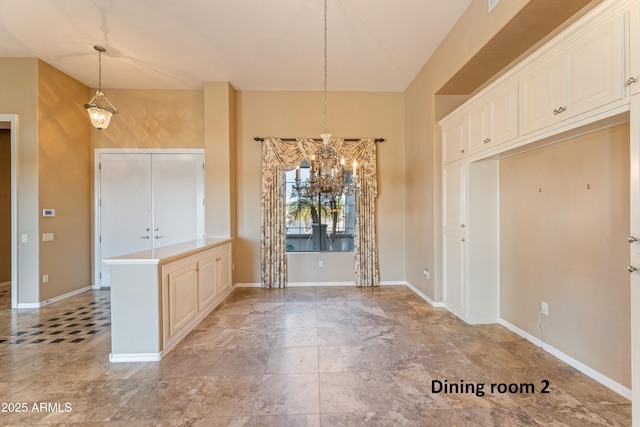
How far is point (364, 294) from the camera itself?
4707mm

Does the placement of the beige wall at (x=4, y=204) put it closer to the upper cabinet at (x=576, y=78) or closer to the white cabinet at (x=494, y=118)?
the white cabinet at (x=494, y=118)

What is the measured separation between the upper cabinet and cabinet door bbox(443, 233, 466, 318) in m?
1.63

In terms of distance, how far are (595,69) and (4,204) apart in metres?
8.83

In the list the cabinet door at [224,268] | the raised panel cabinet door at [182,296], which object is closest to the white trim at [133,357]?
the raised panel cabinet door at [182,296]

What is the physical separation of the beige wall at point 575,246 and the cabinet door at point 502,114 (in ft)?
1.45

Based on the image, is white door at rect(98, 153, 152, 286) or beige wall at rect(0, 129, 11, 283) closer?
white door at rect(98, 153, 152, 286)

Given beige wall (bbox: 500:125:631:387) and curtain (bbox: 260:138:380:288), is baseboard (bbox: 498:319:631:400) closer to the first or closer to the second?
beige wall (bbox: 500:125:631:387)

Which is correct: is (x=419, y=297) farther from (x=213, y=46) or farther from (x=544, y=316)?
(x=213, y=46)

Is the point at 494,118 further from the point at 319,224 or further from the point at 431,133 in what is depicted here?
the point at 319,224

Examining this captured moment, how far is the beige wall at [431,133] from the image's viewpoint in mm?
2871

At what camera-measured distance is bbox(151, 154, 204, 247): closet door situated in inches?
204

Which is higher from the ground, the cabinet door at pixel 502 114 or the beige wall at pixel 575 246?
the cabinet door at pixel 502 114

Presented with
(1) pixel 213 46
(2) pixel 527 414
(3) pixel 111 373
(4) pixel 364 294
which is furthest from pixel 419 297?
(1) pixel 213 46

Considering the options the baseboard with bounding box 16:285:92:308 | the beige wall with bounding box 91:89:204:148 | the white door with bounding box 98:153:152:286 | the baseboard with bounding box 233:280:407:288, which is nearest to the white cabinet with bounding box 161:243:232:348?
the baseboard with bounding box 233:280:407:288
